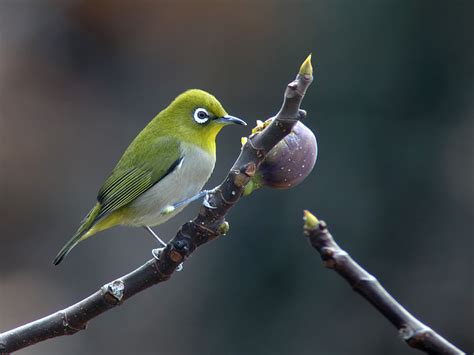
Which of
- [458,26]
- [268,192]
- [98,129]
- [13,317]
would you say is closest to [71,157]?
[98,129]

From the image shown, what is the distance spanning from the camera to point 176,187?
3826mm

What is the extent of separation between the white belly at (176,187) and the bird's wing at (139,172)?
4 cm

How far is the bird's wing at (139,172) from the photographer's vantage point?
3.91 metres

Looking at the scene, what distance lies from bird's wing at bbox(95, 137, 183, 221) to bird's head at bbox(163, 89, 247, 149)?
0.09 meters

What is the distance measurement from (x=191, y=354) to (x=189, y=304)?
1.65ft

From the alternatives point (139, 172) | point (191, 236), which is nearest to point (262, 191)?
point (139, 172)

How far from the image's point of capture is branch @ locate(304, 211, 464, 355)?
43.7 inches

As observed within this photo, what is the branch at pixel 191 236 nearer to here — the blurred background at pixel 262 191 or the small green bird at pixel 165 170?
the small green bird at pixel 165 170

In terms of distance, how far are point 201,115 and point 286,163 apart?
1.85m

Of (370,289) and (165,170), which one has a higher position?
(165,170)

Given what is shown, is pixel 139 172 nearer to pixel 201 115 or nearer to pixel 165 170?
pixel 165 170

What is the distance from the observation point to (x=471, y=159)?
735 centimetres

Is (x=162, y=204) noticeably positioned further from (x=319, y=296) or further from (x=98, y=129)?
(x=98, y=129)

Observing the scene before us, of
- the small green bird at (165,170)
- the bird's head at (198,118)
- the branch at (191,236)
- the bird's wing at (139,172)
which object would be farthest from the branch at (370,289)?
the bird's wing at (139,172)
